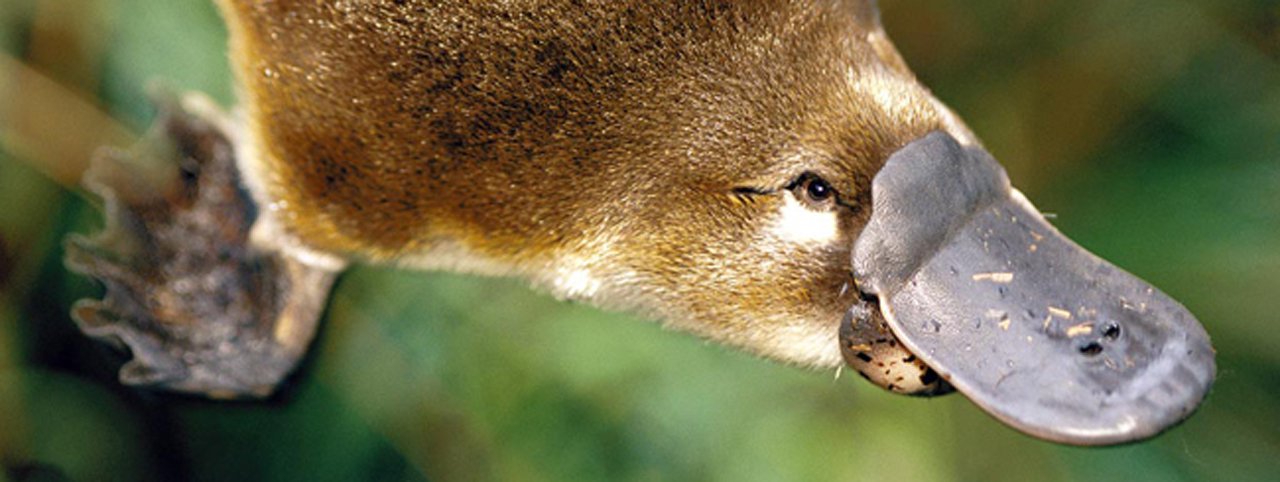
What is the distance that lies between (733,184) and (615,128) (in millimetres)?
99

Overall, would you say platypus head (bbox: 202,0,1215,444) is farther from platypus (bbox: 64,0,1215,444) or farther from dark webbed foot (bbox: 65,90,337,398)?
dark webbed foot (bbox: 65,90,337,398)

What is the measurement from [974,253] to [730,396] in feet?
1.80

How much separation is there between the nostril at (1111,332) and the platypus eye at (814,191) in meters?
0.21

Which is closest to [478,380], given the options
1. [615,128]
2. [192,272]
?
[192,272]

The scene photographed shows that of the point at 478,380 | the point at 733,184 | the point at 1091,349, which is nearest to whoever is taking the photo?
the point at 1091,349

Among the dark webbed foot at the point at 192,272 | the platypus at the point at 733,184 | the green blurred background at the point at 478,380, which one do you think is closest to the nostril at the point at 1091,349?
the platypus at the point at 733,184

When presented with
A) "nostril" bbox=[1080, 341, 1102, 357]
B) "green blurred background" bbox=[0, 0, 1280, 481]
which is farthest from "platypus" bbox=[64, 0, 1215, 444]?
"green blurred background" bbox=[0, 0, 1280, 481]

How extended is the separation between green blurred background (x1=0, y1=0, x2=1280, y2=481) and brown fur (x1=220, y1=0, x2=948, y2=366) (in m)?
0.36

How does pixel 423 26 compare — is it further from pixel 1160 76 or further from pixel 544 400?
pixel 1160 76

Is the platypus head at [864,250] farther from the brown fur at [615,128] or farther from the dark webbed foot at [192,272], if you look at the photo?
the dark webbed foot at [192,272]

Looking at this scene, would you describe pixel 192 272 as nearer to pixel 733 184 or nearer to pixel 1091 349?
pixel 733 184

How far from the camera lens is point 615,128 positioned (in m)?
0.93

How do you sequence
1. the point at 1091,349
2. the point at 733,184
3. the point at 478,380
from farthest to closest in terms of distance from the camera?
the point at 478,380, the point at 733,184, the point at 1091,349

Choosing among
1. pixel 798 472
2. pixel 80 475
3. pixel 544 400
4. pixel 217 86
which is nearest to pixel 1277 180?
pixel 798 472
